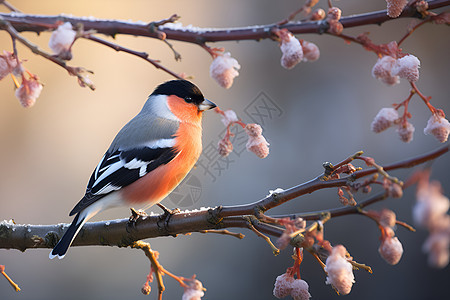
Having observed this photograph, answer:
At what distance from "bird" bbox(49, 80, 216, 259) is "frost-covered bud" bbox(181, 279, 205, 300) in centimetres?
41

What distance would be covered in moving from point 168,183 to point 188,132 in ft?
0.78

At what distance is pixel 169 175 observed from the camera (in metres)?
1.54

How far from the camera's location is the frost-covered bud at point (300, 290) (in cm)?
88

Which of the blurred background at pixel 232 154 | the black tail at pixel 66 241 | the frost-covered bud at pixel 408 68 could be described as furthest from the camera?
the blurred background at pixel 232 154

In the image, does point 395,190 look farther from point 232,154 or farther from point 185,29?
point 232,154

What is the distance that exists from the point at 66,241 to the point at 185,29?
23.9 inches

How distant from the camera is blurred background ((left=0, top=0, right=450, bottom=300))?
10.2 ft

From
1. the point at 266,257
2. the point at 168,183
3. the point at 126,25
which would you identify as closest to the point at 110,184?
the point at 168,183

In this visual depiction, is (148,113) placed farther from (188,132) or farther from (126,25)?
(126,25)

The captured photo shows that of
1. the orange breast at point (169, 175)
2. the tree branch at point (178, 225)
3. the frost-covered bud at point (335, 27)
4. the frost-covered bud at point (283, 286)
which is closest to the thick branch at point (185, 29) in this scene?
the frost-covered bud at point (335, 27)

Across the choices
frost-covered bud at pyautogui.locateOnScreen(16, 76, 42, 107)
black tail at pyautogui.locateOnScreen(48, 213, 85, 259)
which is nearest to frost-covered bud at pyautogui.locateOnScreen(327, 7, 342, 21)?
frost-covered bud at pyautogui.locateOnScreen(16, 76, 42, 107)

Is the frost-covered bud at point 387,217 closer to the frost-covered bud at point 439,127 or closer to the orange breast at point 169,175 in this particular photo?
the frost-covered bud at point 439,127

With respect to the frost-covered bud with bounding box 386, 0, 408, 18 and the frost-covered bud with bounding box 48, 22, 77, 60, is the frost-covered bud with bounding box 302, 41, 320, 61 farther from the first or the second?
the frost-covered bud with bounding box 48, 22, 77, 60

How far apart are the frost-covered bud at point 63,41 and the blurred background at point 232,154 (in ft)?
7.55
